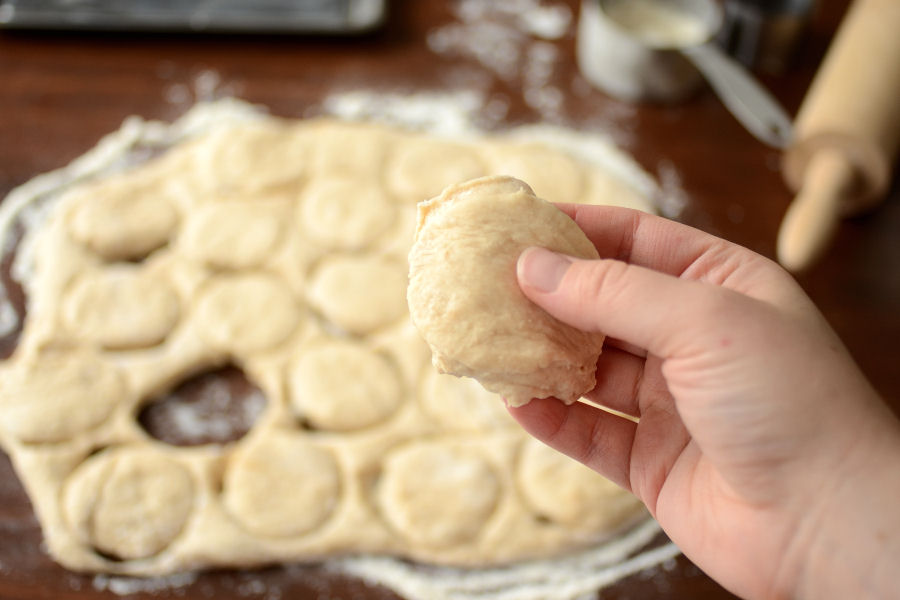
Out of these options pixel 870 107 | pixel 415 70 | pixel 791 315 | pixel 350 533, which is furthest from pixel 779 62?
pixel 350 533

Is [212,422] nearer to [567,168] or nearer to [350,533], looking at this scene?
[350,533]

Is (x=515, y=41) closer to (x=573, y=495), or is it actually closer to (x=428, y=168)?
(x=428, y=168)

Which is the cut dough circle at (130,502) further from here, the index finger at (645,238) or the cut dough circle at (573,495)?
the index finger at (645,238)

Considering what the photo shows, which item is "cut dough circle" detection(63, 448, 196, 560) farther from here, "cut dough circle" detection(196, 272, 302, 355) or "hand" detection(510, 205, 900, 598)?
"hand" detection(510, 205, 900, 598)

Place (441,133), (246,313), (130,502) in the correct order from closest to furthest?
(130,502)
(246,313)
(441,133)

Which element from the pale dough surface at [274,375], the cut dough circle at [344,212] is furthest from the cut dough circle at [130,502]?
the cut dough circle at [344,212]

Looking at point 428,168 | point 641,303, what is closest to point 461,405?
point 428,168

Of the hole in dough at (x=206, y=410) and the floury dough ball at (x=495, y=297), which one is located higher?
the floury dough ball at (x=495, y=297)
